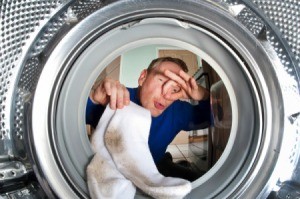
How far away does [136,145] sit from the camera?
2.56 feet

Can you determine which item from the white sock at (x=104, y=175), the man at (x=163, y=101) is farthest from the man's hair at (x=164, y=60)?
the white sock at (x=104, y=175)

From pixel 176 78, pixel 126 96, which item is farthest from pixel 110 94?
pixel 176 78

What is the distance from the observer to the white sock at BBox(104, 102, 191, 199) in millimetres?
761

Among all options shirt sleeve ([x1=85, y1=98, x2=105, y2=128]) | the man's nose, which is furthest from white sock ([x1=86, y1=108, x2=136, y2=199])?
the man's nose

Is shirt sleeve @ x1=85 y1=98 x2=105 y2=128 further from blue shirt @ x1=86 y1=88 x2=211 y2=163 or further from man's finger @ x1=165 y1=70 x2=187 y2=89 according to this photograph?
man's finger @ x1=165 y1=70 x2=187 y2=89

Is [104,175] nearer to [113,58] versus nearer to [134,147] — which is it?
[134,147]

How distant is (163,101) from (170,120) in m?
0.04

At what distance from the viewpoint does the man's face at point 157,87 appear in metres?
0.77

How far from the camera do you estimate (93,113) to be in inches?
30.4

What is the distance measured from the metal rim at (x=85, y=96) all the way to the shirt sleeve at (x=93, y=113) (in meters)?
0.02

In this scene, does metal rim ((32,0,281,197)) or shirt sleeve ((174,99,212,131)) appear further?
shirt sleeve ((174,99,212,131))

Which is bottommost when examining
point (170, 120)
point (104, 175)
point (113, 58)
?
point (104, 175)

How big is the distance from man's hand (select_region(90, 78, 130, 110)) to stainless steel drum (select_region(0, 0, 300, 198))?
27 mm

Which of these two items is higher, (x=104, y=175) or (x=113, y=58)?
(x=113, y=58)
